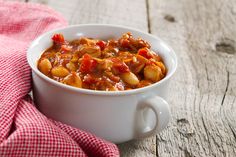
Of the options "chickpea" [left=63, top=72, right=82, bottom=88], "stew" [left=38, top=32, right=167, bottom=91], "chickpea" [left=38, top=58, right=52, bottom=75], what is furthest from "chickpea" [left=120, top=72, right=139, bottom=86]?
"chickpea" [left=38, top=58, right=52, bottom=75]

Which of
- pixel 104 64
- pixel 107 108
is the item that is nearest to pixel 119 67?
pixel 104 64

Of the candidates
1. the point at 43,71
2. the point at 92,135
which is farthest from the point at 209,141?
the point at 43,71

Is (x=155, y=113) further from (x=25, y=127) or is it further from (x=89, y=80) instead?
(x=25, y=127)

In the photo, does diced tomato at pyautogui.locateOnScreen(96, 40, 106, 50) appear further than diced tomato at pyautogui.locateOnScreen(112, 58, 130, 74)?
Yes

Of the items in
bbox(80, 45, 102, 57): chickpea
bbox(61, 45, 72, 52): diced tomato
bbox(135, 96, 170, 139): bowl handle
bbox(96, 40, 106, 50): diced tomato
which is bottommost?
bbox(135, 96, 170, 139): bowl handle

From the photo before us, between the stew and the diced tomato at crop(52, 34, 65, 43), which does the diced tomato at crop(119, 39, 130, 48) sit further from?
the diced tomato at crop(52, 34, 65, 43)

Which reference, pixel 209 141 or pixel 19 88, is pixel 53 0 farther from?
pixel 209 141

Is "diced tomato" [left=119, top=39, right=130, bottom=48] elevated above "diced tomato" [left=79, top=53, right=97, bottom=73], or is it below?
below
